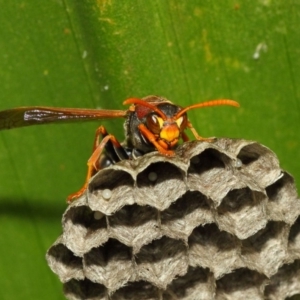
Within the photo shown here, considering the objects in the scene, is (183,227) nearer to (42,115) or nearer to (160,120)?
(160,120)

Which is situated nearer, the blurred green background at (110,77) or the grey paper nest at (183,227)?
the grey paper nest at (183,227)

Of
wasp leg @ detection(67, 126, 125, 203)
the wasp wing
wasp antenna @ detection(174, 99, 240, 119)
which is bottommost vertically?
wasp leg @ detection(67, 126, 125, 203)

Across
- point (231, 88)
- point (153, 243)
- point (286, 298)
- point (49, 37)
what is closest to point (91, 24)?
point (49, 37)

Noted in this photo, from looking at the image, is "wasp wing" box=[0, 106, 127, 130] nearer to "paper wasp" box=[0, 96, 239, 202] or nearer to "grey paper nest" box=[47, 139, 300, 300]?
"paper wasp" box=[0, 96, 239, 202]

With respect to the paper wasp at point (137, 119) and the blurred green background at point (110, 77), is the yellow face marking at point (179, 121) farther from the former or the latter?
the blurred green background at point (110, 77)

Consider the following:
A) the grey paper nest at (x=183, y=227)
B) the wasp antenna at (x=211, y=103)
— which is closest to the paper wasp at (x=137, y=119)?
the wasp antenna at (x=211, y=103)

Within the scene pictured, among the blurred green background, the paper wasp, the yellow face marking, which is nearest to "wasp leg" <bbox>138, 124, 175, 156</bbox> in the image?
the paper wasp

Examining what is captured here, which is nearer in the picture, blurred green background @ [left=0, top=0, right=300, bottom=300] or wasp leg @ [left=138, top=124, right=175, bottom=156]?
wasp leg @ [left=138, top=124, right=175, bottom=156]

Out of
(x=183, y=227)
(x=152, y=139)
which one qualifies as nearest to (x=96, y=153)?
(x=152, y=139)
